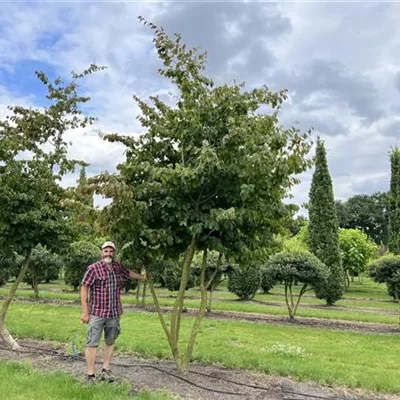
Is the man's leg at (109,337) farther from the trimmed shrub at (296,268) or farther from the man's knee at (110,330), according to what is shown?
the trimmed shrub at (296,268)

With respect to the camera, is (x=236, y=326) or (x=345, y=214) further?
(x=345, y=214)

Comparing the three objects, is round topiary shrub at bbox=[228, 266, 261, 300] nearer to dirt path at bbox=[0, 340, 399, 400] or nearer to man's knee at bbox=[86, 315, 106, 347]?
dirt path at bbox=[0, 340, 399, 400]

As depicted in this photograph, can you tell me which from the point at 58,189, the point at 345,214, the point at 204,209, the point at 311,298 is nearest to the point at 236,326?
the point at 58,189

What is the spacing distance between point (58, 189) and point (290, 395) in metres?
5.42

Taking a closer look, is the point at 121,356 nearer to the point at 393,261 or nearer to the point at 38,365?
the point at 38,365

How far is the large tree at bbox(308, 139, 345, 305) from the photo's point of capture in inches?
995

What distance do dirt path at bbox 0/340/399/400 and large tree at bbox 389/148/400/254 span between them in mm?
23028

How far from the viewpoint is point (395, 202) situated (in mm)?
27969

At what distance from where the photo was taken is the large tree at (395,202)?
89.8 feet

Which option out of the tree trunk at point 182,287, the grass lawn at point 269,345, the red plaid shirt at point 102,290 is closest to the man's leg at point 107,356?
the red plaid shirt at point 102,290

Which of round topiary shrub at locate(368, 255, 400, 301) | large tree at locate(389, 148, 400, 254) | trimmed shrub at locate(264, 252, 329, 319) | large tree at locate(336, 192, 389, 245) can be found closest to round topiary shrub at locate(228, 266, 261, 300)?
round topiary shrub at locate(368, 255, 400, 301)

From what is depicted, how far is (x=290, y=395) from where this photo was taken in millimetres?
5676

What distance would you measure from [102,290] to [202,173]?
1948 mm

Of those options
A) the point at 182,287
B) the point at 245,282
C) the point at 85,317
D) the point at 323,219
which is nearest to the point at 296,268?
the point at 245,282
